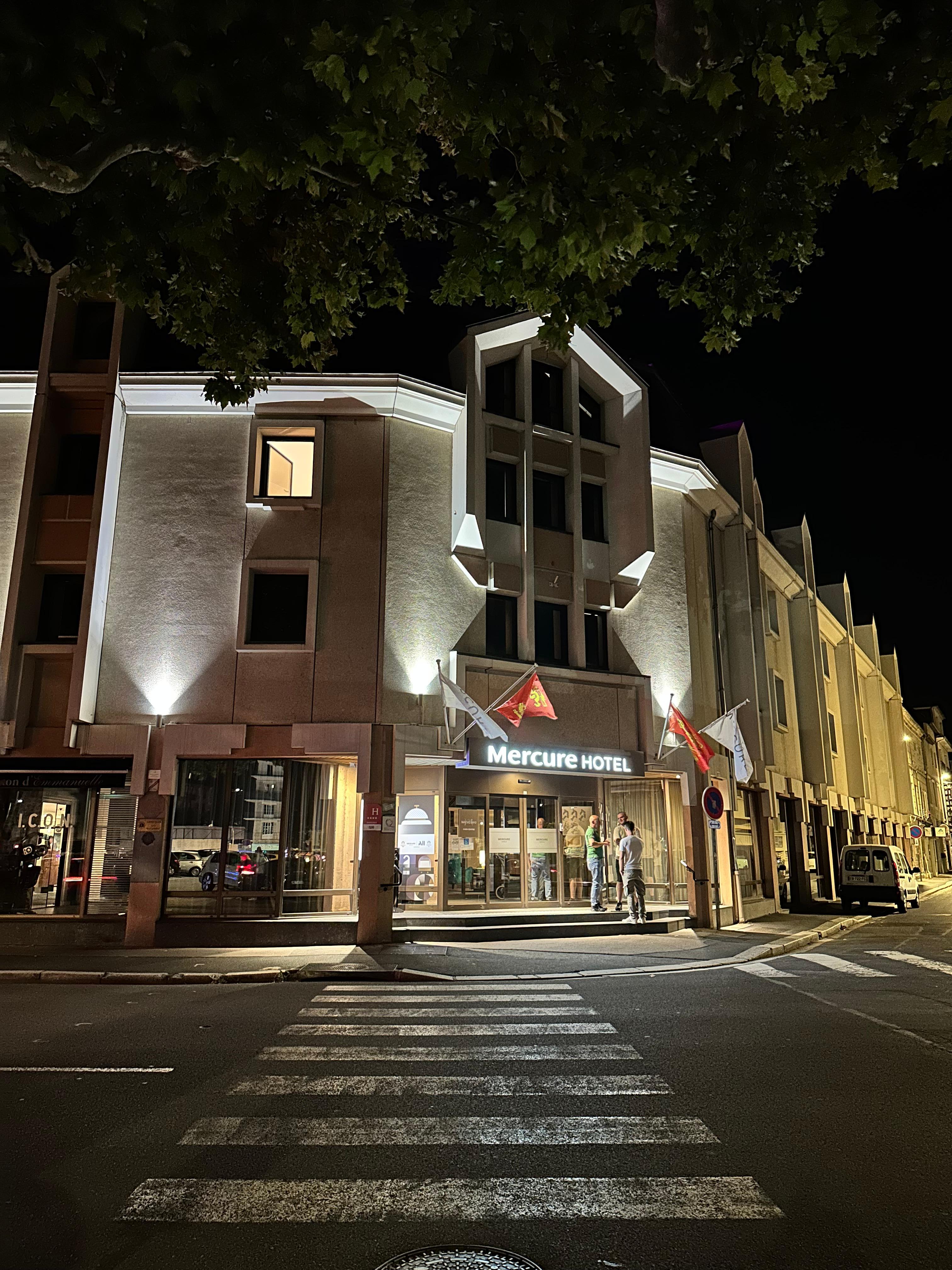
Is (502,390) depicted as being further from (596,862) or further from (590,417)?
(596,862)

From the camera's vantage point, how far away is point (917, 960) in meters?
14.8

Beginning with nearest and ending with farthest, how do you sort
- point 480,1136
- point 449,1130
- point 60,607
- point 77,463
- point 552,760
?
point 480,1136
point 449,1130
point 60,607
point 77,463
point 552,760

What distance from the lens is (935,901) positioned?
35.6m

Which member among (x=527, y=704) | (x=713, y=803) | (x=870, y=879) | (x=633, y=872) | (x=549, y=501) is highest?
(x=549, y=501)

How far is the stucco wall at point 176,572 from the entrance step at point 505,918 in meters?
5.62

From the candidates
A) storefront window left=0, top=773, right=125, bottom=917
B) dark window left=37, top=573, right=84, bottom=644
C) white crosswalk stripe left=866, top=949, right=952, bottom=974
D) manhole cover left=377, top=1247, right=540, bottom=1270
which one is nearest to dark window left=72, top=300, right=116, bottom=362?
dark window left=37, top=573, right=84, bottom=644

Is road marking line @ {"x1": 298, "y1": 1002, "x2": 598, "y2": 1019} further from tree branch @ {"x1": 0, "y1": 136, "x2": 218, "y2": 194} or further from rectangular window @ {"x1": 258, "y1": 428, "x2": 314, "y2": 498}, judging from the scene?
rectangular window @ {"x1": 258, "y1": 428, "x2": 314, "y2": 498}

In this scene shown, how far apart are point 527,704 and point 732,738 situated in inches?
222

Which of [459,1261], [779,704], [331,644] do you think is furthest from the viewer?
[779,704]

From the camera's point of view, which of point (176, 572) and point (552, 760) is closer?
point (176, 572)

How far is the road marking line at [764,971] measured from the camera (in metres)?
13.1

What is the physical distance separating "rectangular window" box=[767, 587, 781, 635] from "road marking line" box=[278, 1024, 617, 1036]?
23225 millimetres

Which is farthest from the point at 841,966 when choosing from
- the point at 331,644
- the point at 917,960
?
the point at 331,644

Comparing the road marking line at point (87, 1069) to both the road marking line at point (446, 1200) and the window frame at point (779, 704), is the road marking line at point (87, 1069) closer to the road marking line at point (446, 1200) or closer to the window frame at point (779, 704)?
the road marking line at point (446, 1200)
